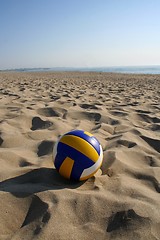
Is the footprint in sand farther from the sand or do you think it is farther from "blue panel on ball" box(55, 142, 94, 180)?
"blue panel on ball" box(55, 142, 94, 180)

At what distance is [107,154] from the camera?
3316mm

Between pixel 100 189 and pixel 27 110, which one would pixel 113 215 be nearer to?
pixel 100 189

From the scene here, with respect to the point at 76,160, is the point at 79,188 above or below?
below

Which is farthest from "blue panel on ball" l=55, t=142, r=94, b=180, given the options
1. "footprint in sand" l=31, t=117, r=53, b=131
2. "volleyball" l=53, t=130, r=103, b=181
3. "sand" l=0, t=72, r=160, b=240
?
"footprint in sand" l=31, t=117, r=53, b=131

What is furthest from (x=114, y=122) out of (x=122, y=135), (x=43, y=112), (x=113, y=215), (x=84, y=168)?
(x=113, y=215)

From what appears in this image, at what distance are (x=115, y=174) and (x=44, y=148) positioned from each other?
107 cm

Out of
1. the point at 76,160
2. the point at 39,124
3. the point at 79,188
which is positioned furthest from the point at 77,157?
the point at 39,124

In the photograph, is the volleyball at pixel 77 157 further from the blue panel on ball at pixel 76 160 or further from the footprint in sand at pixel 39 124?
the footprint in sand at pixel 39 124

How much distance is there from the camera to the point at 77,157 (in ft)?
8.55

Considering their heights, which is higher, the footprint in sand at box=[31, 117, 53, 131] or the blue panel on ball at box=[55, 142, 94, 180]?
the blue panel on ball at box=[55, 142, 94, 180]

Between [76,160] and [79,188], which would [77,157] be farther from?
[79,188]

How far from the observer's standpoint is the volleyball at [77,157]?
2.61 meters

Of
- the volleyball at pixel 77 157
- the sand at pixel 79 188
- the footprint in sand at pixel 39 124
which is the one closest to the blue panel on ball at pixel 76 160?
the volleyball at pixel 77 157

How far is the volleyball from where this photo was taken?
2.61 m
